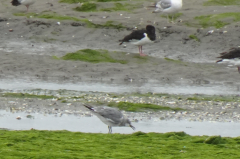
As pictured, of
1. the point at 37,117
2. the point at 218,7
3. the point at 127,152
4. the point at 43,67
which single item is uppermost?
the point at 218,7

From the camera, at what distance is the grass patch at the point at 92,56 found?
1712 cm

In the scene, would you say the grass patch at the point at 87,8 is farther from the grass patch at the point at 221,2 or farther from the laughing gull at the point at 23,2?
the grass patch at the point at 221,2

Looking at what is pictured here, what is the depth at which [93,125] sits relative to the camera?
10.7 m

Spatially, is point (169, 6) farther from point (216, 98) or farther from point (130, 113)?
point (130, 113)

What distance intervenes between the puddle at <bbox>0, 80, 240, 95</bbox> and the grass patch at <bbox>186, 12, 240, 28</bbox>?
6698mm

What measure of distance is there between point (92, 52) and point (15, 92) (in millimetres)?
4470

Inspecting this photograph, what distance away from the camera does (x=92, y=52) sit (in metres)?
17.5

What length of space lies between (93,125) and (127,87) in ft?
13.2

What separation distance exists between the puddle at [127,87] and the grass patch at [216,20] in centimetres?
670

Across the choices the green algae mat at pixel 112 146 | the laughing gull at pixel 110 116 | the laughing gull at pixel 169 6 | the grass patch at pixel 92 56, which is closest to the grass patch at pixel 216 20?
the laughing gull at pixel 169 6

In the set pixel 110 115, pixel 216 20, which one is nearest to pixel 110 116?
pixel 110 115

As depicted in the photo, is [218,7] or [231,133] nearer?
[231,133]

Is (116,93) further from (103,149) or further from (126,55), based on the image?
(103,149)

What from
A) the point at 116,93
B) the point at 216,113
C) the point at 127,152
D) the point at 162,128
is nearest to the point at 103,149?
the point at 127,152
